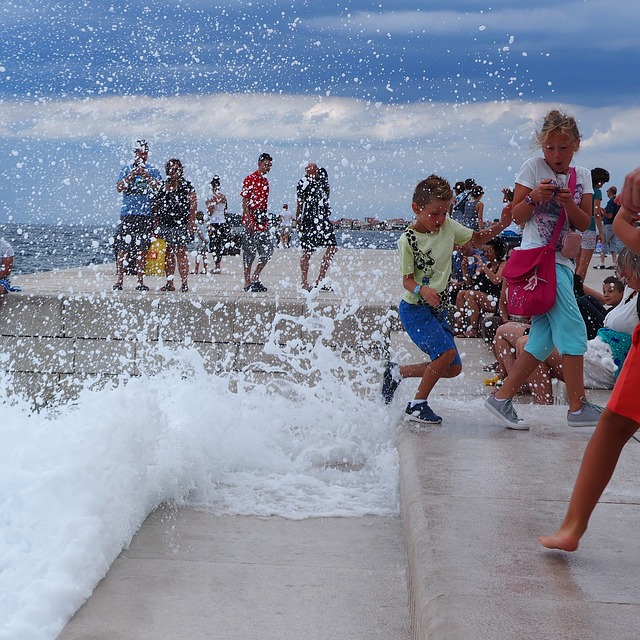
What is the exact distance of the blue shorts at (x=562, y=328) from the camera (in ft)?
15.5

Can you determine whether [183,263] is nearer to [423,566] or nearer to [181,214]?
[181,214]

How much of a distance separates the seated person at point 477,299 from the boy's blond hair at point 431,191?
4738mm

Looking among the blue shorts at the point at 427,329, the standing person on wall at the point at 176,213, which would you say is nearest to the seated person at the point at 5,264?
the standing person on wall at the point at 176,213

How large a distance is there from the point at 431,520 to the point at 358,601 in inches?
18.2

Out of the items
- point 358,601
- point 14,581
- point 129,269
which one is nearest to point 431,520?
point 358,601

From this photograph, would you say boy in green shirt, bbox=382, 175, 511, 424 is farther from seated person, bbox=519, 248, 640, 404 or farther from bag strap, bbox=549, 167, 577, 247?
seated person, bbox=519, 248, 640, 404

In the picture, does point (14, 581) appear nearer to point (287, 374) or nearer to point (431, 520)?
point (431, 520)

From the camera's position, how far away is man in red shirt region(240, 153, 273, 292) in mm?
11047

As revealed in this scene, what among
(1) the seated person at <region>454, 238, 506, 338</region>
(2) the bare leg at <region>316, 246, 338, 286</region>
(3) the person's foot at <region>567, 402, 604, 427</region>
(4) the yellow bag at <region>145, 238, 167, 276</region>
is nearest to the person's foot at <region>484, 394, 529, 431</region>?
(3) the person's foot at <region>567, 402, 604, 427</region>

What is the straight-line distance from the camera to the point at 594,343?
20.9 feet

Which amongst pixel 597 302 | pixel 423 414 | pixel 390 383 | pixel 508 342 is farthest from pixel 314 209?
pixel 423 414

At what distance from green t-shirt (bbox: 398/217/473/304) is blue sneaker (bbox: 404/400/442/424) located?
0.61 meters

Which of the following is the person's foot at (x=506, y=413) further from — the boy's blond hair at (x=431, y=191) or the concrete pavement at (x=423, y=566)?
the boy's blond hair at (x=431, y=191)

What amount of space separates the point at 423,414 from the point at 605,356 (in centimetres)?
192
